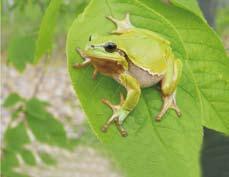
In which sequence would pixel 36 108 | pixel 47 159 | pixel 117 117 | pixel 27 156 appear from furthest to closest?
1. pixel 47 159
2. pixel 27 156
3. pixel 36 108
4. pixel 117 117

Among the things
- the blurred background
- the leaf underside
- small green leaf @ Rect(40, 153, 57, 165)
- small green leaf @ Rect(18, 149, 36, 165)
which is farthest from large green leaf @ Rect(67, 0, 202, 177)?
small green leaf @ Rect(40, 153, 57, 165)

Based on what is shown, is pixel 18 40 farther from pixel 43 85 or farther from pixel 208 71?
pixel 43 85

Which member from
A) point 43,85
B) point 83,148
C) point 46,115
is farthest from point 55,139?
point 43,85

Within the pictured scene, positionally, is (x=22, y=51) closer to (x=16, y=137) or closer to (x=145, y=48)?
(x=16, y=137)

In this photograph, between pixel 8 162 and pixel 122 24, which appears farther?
pixel 8 162

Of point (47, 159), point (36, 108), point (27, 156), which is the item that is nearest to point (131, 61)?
point (36, 108)

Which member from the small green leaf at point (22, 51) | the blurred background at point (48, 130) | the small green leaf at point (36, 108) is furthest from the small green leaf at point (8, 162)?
the small green leaf at point (22, 51)

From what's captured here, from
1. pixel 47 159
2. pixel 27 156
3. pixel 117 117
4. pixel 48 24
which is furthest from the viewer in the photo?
pixel 47 159
